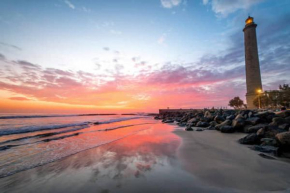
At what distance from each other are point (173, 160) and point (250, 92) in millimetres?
47571

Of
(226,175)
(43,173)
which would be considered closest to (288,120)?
(226,175)

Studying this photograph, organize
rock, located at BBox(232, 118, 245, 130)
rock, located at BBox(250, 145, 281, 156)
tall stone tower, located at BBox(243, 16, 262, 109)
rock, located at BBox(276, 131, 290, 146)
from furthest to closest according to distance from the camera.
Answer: tall stone tower, located at BBox(243, 16, 262, 109), rock, located at BBox(232, 118, 245, 130), rock, located at BBox(276, 131, 290, 146), rock, located at BBox(250, 145, 281, 156)

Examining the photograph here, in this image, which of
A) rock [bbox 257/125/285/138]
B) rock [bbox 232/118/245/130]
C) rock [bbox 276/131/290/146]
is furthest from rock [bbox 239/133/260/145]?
rock [bbox 232/118/245/130]

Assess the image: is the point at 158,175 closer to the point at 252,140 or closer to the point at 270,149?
the point at 270,149

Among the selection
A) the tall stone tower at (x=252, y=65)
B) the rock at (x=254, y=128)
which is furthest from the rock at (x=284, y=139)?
the tall stone tower at (x=252, y=65)

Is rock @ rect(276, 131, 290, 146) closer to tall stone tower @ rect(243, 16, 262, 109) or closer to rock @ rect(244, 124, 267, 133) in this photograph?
rock @ rect(244, 124, 267, 133)

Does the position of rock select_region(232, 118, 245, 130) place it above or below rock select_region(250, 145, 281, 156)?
above

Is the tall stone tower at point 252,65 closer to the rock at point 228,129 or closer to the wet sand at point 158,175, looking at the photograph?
the rock at point 228,129

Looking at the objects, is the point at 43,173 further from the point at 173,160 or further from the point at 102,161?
the point at 173,160

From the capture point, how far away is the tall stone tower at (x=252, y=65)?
38.2 meters

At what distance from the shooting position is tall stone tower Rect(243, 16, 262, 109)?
38250mm

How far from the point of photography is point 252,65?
38469mm

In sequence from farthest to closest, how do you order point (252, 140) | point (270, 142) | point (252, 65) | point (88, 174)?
point (252, 65), point (252, 140), point (270, 142), point (88, 174)

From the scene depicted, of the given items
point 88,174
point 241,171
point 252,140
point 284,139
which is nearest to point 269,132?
point 252,140
